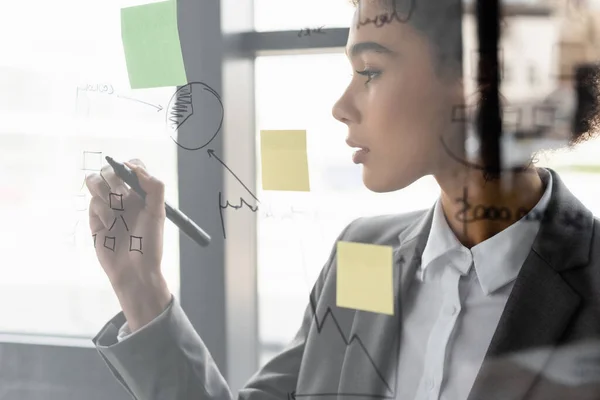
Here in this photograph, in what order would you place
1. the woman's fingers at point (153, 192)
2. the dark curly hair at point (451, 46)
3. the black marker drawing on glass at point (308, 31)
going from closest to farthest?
the dark curly hair at point (451, 46)
the black marker drawing on glass at point (308, 31)
the woman's fingers at point (153, 192)

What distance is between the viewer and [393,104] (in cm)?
59

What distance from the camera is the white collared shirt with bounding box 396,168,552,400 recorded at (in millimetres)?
566

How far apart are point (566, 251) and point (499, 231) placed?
6cm

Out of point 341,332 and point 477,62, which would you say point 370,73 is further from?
point 341,332

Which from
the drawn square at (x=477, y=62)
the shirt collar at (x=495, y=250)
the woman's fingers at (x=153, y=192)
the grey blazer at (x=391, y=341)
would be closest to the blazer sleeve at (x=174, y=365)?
the grey blazer at (x=391, y=341)

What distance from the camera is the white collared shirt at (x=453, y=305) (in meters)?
0.57

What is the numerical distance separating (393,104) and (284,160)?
0.14m

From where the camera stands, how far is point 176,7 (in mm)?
719

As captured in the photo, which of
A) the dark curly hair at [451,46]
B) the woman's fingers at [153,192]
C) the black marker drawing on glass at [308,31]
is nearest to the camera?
the dark curly hair at [451,46]

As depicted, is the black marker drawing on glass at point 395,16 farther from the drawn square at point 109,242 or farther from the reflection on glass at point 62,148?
the drawn square at point 109,242

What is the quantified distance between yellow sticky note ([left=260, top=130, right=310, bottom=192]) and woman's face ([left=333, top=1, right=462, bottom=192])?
0.05m

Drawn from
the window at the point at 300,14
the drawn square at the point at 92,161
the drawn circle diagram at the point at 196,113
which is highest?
the window at the point at 300,14

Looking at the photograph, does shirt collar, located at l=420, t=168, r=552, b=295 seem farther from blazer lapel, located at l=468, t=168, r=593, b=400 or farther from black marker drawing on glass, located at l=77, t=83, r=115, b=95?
black marker drawing on glass, located at l=77, t=83, r=115, b=95

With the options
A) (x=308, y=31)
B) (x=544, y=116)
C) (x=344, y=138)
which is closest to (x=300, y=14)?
(x=308, y=31)
